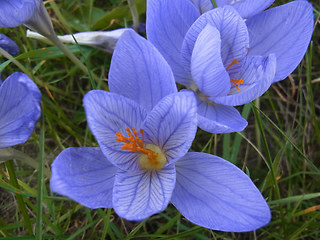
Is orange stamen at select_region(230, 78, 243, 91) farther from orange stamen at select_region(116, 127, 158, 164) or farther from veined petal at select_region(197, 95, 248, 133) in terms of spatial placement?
orange stamen at select_region(116, 127, 158, 164)

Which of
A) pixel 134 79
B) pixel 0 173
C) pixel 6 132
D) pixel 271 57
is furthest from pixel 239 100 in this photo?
pixel 0 173

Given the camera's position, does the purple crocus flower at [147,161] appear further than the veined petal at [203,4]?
No

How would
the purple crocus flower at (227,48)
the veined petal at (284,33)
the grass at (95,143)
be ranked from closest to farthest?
the purple crocus flower at (227,48) → the veined petal at (284,33) → the grass at (95,143)

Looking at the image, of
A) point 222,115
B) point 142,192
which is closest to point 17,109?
point 142,192

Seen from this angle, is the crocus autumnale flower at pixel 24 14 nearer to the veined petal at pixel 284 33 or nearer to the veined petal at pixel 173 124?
the veined petal at pixel 173 124

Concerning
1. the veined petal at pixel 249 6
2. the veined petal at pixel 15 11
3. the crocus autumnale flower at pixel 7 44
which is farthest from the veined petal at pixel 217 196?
the crocus autumnale flower at pixel 7 44

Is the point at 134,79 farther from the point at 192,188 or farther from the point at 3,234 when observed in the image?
the point at 3,234

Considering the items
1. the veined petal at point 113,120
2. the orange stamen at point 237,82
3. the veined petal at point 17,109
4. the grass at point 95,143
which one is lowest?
the grass at point 95,143
